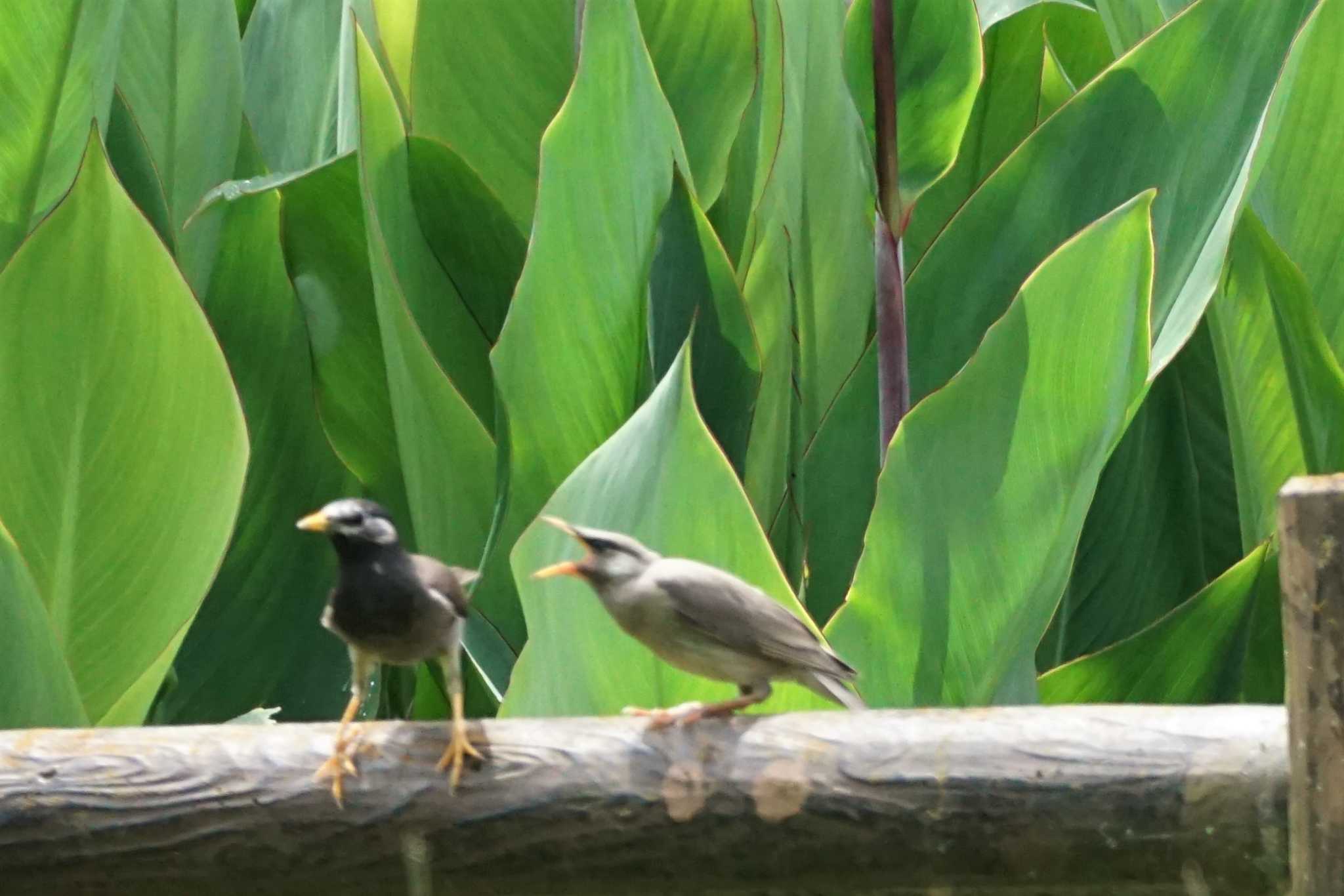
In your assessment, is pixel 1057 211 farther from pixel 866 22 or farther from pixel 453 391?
pixel 453 391

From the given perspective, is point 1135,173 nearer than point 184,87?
Yes

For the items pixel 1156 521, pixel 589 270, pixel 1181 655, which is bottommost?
pixel 1181 655

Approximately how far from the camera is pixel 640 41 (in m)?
1.18

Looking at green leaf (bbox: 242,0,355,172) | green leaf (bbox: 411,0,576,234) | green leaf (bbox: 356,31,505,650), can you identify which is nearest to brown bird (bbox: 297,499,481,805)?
green leaf (bbox: 356,31,505,650)

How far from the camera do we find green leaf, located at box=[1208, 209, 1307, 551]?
142cm

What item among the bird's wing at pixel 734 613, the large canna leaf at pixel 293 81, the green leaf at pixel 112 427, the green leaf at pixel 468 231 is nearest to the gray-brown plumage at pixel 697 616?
the bird's wing at pixel 734 613

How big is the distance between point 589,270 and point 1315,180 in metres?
0.71

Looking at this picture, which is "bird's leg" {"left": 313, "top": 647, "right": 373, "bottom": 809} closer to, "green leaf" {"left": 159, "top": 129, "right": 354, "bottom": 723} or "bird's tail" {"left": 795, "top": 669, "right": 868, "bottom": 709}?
"bird's tail" {"left": 795, "top": 669, "right": 868, "bottom": 709}

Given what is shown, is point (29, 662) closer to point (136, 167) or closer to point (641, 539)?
point (641, 539)

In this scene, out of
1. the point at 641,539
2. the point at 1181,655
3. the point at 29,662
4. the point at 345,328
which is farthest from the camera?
the point at 345,328

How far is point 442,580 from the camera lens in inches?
34.3

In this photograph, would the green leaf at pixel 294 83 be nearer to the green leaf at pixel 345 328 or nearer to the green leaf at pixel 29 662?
the green leaf at pixel 345 328

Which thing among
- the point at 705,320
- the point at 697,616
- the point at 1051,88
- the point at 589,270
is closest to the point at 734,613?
the point at 697,616

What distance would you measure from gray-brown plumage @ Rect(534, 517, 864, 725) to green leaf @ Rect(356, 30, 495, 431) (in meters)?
0.56
